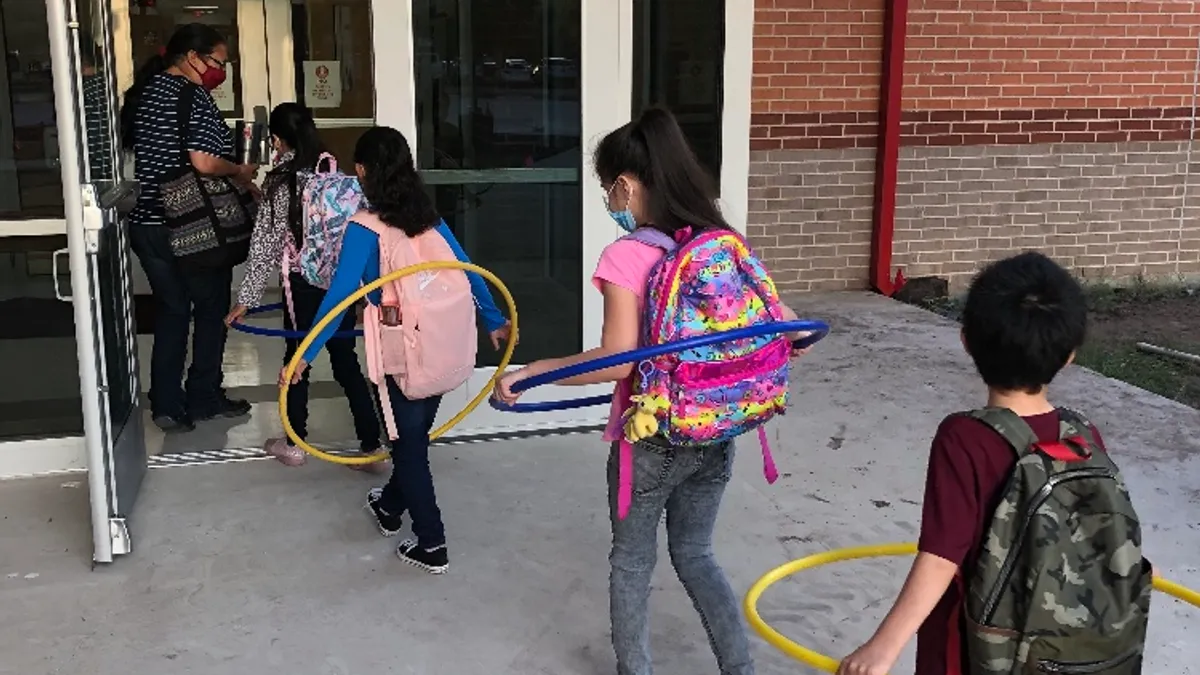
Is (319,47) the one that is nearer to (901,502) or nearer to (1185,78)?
(901,502)

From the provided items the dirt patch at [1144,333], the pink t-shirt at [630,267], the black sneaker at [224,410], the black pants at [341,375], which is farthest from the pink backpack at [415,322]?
the dirt patch at [1144,333]

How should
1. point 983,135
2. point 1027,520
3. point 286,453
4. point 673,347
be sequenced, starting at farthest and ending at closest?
point 983,135, point 286,453, point 673,347, point 1027,520

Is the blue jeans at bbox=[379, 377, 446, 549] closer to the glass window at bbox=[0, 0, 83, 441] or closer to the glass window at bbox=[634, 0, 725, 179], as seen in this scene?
the glass window at bbox=[0, 0, 83, 441]

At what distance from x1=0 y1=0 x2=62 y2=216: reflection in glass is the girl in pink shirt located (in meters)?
2.67

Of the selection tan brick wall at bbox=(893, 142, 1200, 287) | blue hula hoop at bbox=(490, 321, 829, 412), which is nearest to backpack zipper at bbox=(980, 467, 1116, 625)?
blue hula hoop at bbox=(490, 321, 829, 412)

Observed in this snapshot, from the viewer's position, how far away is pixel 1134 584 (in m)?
1.79

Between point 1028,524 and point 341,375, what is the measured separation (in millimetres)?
3244

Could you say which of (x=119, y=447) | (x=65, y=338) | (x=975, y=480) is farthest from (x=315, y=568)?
(x=975, y=480)

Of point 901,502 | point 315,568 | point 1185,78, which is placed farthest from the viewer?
point 1185,78

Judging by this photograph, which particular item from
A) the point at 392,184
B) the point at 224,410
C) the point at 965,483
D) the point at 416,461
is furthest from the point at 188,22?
the point at 965,483

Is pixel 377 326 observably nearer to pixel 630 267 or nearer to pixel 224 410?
pixel 630 267

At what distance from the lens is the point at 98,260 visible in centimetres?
371

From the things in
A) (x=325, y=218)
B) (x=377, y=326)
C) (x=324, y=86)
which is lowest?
(x=377, y=326)

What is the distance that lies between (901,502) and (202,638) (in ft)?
8.43
